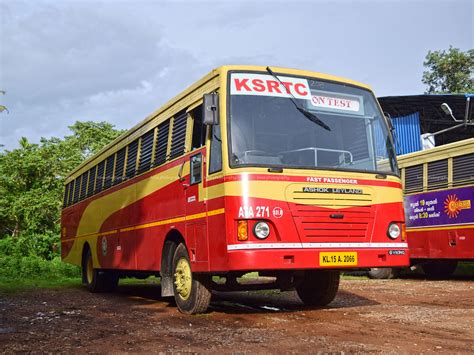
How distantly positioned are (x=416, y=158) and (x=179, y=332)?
1079cm

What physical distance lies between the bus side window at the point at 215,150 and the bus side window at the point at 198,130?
32cm

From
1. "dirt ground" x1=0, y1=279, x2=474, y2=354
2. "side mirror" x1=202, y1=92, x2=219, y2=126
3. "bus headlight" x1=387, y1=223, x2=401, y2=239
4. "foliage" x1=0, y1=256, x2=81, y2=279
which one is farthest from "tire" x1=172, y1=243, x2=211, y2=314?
"foliage" x1=0, y1=256, x2=81, y2=279

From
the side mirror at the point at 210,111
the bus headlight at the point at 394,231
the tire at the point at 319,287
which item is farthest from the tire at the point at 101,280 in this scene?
the bus headlight at the point at 394,231

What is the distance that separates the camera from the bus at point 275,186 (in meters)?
7.16

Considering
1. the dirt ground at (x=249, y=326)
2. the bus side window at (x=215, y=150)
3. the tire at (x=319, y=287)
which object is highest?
the bus side window at (x=215, y=150)

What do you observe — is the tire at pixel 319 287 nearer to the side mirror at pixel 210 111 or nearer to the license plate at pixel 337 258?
the license plate at pixel 337 258

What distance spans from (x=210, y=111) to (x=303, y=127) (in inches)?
50.0

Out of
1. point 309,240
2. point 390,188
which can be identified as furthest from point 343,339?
point 390,188

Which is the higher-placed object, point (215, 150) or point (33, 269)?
point (215, 150)

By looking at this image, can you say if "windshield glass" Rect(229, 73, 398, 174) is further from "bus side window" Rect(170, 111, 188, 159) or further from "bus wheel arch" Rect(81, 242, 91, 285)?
"bus wheel arch" Rect(81, 242, 91, 285)

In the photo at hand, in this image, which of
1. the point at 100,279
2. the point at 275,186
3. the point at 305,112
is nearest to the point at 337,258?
the point at 275,186

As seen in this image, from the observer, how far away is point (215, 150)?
7.59 m

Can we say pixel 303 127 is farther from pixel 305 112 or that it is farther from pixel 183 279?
pixel 183 279

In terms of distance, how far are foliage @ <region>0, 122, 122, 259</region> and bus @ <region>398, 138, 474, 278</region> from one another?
20.3m
